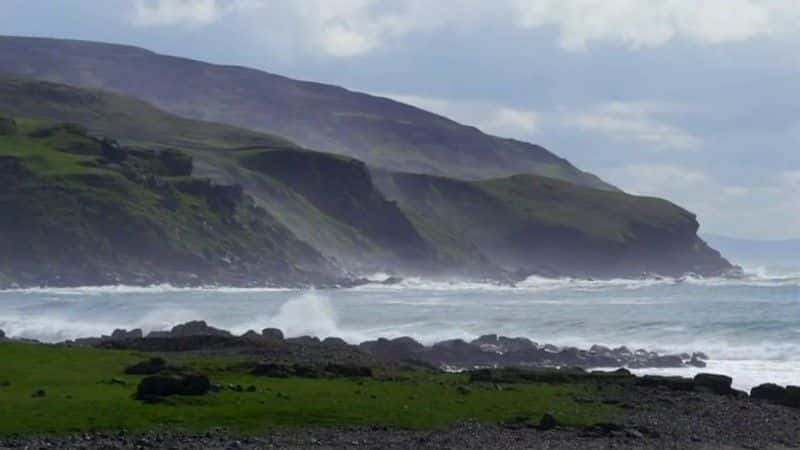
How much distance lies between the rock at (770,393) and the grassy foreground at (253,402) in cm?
407

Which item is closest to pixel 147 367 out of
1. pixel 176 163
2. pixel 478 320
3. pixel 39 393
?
pixel 39 393

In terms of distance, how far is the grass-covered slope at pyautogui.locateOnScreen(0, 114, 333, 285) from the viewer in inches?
5507

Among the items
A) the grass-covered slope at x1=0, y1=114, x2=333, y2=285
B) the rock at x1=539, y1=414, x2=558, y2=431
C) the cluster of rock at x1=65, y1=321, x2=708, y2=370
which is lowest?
the rock at x1=539, y1=414, x2=558, y2=431

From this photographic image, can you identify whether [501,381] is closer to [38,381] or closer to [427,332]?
[38,381]

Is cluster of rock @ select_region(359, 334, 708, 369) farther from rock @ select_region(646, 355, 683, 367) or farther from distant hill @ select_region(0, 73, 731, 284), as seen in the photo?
distant hill @ select_region(0, 73, 731, 284)

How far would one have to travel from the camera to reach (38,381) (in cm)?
3300

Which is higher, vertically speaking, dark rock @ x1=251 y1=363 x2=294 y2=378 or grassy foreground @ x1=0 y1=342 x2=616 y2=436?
dark rock @ x1=251 y1=363 x2=294 y2=378

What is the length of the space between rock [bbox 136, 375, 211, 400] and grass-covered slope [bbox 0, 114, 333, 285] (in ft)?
340

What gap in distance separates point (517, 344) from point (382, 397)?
28128mm

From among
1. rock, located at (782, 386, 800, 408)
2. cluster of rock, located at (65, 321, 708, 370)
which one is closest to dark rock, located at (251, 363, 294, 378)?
cluster of rock, located at (65, 321, 708, 370)

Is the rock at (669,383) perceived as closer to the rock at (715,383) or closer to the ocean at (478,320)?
the rock at (715,383)

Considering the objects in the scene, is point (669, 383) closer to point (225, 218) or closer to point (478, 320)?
point (478, 320)

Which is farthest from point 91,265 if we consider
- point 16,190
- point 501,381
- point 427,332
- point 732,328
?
point 501,381

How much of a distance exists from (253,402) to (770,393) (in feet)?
44.8
